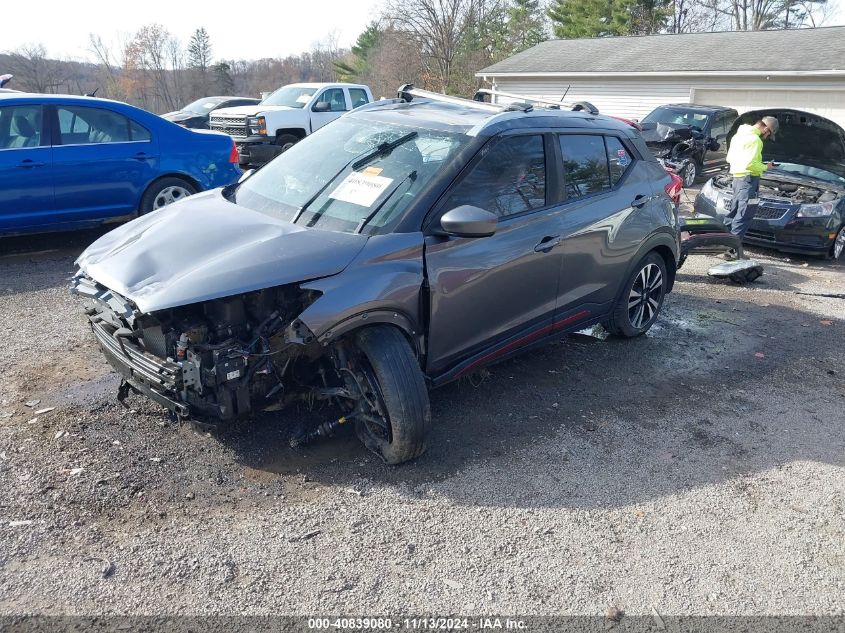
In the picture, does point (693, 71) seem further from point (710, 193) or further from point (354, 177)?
point (354, 177)

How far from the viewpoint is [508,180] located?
4.23 metres

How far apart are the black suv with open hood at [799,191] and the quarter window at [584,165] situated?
5201mm

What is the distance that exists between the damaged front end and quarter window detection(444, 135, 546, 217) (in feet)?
3.81

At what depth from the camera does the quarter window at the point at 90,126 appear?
7316 mm

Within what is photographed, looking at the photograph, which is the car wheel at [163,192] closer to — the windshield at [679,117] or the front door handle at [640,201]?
the front door handle at [640,201]

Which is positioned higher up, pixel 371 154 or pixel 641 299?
pixel 371 154

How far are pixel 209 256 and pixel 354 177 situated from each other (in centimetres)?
109

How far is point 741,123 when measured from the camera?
9.66 metres

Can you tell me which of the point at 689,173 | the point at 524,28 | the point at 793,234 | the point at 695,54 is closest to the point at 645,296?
the point at 793,234

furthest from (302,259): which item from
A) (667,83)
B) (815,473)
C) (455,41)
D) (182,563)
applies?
(455,41)

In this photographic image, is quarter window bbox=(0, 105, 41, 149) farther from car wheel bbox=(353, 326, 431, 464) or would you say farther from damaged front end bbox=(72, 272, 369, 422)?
car wheel bbox=(353, 326, 431, 464)

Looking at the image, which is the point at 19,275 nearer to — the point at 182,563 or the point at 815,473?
the point at 182,563

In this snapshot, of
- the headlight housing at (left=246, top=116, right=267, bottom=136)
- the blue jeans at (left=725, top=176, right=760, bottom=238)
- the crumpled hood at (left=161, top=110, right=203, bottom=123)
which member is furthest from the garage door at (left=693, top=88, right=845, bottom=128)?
the crumpled hood at (left=161, top=110, right=203, bottom=123)

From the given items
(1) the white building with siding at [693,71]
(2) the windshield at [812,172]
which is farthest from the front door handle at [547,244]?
(1) the white building with siding at [693,71]
